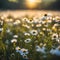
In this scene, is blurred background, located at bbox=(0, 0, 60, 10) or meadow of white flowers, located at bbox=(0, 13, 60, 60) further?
blurred background, located at bbox=(0, 0, 60, 10)

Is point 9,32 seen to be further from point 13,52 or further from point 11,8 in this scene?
point 11,8

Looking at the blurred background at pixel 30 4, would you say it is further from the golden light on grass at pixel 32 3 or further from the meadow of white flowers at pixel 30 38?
the meadow of white flowers at pixel 30 38

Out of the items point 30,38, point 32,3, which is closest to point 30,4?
point 32,3

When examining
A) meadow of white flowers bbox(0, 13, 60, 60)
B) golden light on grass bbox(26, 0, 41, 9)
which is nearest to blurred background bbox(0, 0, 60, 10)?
golden light on grass bbox(26, 0, 41, 9)

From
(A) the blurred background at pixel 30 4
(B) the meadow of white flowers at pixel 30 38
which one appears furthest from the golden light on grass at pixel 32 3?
(B) the meadow of white flowers at pixel 30 38

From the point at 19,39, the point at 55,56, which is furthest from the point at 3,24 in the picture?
the point at 55,56

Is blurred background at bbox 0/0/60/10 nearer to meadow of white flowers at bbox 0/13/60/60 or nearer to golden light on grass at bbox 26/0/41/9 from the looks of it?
golden light on grass at bbox 26/0/41/9

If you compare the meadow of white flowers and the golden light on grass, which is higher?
the golden light on grass
